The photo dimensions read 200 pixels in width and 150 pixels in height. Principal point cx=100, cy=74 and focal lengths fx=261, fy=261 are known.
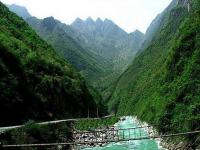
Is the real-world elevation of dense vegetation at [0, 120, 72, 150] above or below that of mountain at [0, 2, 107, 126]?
below

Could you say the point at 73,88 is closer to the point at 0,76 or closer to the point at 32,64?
the point at 32,64

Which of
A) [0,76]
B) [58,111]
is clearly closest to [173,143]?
[58,111]

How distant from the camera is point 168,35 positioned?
17638 centimetres

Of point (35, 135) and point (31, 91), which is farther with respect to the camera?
point (31, 91)

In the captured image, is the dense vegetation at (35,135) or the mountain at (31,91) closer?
the dense vegetation at (35,135)

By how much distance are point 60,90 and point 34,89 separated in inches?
345

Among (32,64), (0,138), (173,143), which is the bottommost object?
(173,143)

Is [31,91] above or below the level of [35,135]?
above

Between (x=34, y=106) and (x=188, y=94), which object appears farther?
(x=188, y=94)

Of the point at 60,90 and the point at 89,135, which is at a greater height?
the point at 60,90

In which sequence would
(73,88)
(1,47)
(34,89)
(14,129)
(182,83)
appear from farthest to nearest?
(73,88) → (182,83) → (34,89) → (1,47) → (14,129)

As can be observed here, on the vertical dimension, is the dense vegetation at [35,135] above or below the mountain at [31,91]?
A: below

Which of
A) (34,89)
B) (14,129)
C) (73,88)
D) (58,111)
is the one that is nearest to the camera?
(14,129)

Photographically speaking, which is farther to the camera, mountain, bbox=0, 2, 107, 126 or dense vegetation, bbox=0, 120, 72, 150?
mountain, bbox=0, 2, 107, 126
